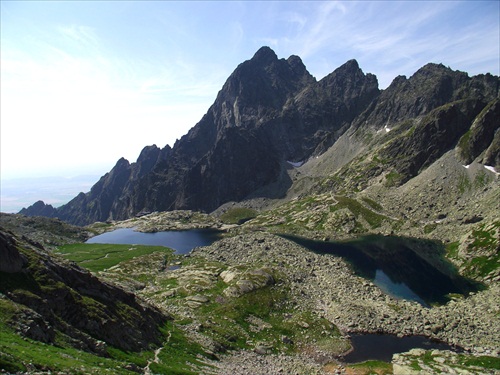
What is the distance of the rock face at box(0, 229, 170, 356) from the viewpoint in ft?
112

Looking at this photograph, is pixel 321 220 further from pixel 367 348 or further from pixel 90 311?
pixel 90 311

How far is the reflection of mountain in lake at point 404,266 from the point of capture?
94.0m

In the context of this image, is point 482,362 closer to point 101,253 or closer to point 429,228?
point 429,228

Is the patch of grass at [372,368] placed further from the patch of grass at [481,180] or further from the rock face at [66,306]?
the patch of grass at [481,180]

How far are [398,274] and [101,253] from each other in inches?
4771

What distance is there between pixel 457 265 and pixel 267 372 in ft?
290

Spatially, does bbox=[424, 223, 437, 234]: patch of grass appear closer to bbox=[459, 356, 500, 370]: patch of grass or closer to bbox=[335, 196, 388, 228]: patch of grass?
bbox=[335, 196, 388, 228]: patch of grass

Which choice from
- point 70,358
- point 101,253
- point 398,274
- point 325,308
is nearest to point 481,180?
point 398,274

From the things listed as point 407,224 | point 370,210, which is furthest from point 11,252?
point 370,210

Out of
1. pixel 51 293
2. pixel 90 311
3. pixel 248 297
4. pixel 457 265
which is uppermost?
pixel 51 293

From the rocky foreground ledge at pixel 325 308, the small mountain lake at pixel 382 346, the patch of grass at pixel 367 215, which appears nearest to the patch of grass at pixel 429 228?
the patch of grass at pixel 367 215

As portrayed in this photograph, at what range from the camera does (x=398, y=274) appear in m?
111

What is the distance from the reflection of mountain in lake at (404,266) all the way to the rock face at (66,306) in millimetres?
70822

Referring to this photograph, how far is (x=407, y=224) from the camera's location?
168 meters
